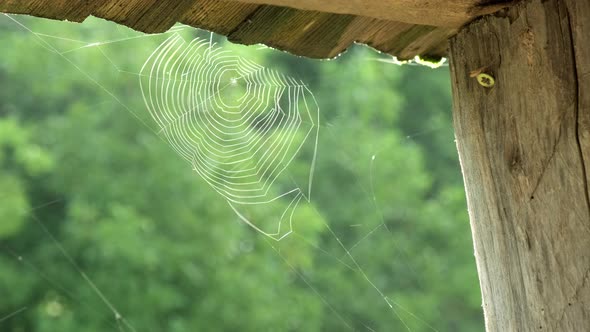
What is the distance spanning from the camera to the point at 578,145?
128cm

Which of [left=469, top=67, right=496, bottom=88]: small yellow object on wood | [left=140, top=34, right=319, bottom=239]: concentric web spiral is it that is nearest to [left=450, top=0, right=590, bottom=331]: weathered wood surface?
[left=469, top=67, right=496, bottom=88]: small yellow object on wood

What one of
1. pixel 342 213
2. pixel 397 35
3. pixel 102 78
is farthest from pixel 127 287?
pixel 397 35

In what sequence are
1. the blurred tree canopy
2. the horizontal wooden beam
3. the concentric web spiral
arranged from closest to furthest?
the horizontal wooden beam → the concentric web spiral → the blurred tree canopy

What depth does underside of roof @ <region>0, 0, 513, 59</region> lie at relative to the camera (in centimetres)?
133

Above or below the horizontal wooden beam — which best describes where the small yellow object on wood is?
below

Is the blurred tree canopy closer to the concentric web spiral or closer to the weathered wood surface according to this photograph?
the concentric web spiral

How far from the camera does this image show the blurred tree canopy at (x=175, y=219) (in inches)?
306

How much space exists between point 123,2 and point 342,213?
314 inches

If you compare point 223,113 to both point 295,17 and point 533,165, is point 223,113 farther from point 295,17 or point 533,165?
point 533,165

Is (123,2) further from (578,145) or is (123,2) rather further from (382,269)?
(382,269)

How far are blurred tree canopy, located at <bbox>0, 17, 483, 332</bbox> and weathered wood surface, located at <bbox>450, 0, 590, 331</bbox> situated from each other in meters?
6.08

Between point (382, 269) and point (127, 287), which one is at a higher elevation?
point (127, 287)

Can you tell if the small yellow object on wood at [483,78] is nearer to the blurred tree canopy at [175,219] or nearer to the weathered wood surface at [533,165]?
the weathered wood surface at [533,165]

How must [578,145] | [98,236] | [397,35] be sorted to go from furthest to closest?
[98,236]
[397,35]
[578,145]
